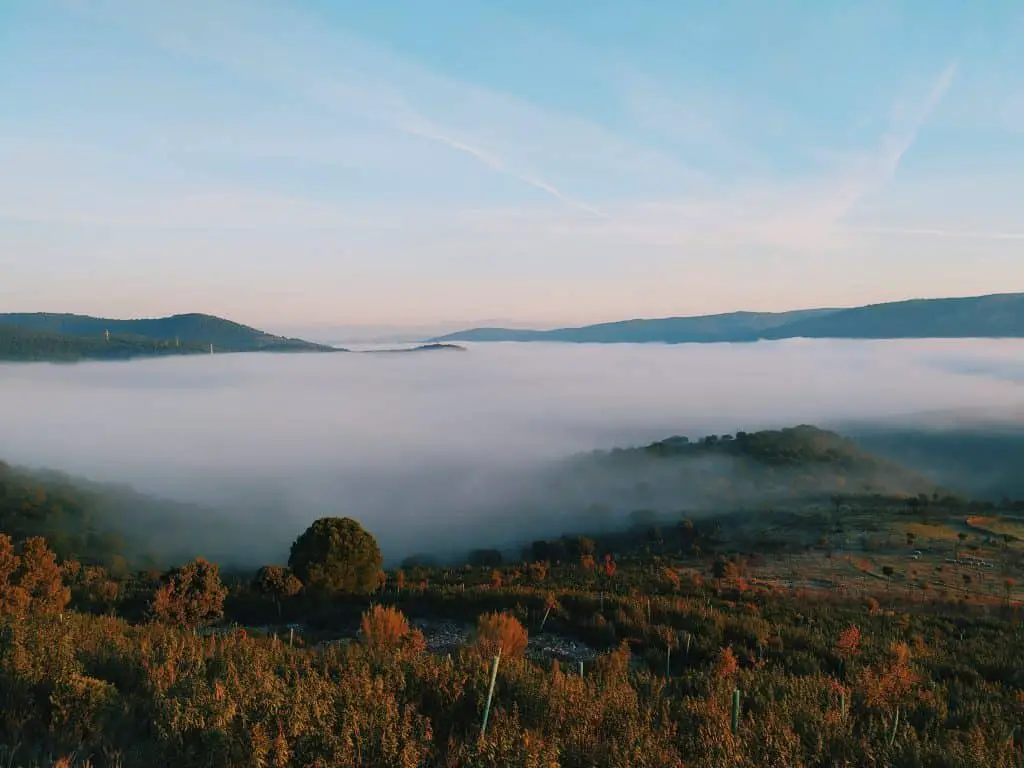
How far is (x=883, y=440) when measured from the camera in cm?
19338

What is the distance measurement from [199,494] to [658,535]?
467 feet

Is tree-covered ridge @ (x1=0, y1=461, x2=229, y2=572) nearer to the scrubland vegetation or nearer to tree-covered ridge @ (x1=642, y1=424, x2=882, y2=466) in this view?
the scrubland vegetation

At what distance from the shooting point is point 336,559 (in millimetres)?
25516

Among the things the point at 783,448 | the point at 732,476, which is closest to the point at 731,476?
the point at 732,476

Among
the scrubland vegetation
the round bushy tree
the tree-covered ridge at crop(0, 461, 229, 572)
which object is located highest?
the scrubland vegetation

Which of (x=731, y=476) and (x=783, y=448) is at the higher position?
(x=783, y=448)

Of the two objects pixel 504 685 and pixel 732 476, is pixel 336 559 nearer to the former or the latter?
pixel 504 685

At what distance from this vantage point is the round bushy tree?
24.7 meters

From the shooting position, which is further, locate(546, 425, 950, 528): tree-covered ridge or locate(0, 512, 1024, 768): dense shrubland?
locate(546, 425, 950, 528): tree-covered ridge

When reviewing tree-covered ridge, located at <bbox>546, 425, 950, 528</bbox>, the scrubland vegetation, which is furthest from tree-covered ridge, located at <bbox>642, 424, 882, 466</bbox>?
the scrubland vegetation

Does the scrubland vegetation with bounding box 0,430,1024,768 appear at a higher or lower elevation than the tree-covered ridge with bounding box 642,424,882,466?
higher

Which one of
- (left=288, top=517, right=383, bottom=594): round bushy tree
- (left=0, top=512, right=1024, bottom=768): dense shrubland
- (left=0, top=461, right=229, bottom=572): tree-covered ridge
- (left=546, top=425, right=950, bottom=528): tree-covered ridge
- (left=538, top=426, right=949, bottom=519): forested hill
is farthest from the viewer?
(left=546, top=425, right=950, bottom=528): tree-covered ridge

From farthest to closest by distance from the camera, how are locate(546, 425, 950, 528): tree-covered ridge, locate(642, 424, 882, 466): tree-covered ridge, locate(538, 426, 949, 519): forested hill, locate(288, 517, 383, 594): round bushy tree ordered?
locate(642, 424, 882, 466): tree-covered ridge, locate(546, 425, 950, 528): tree-covered ridge, locate(538, 426, 949, 519): forested hill, locate(288, 517, 383, 594): round bushy tree

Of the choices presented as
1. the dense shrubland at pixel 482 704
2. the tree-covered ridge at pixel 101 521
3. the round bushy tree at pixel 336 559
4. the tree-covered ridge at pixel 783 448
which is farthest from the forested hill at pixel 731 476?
the dense shrubland at pixel 482 704
